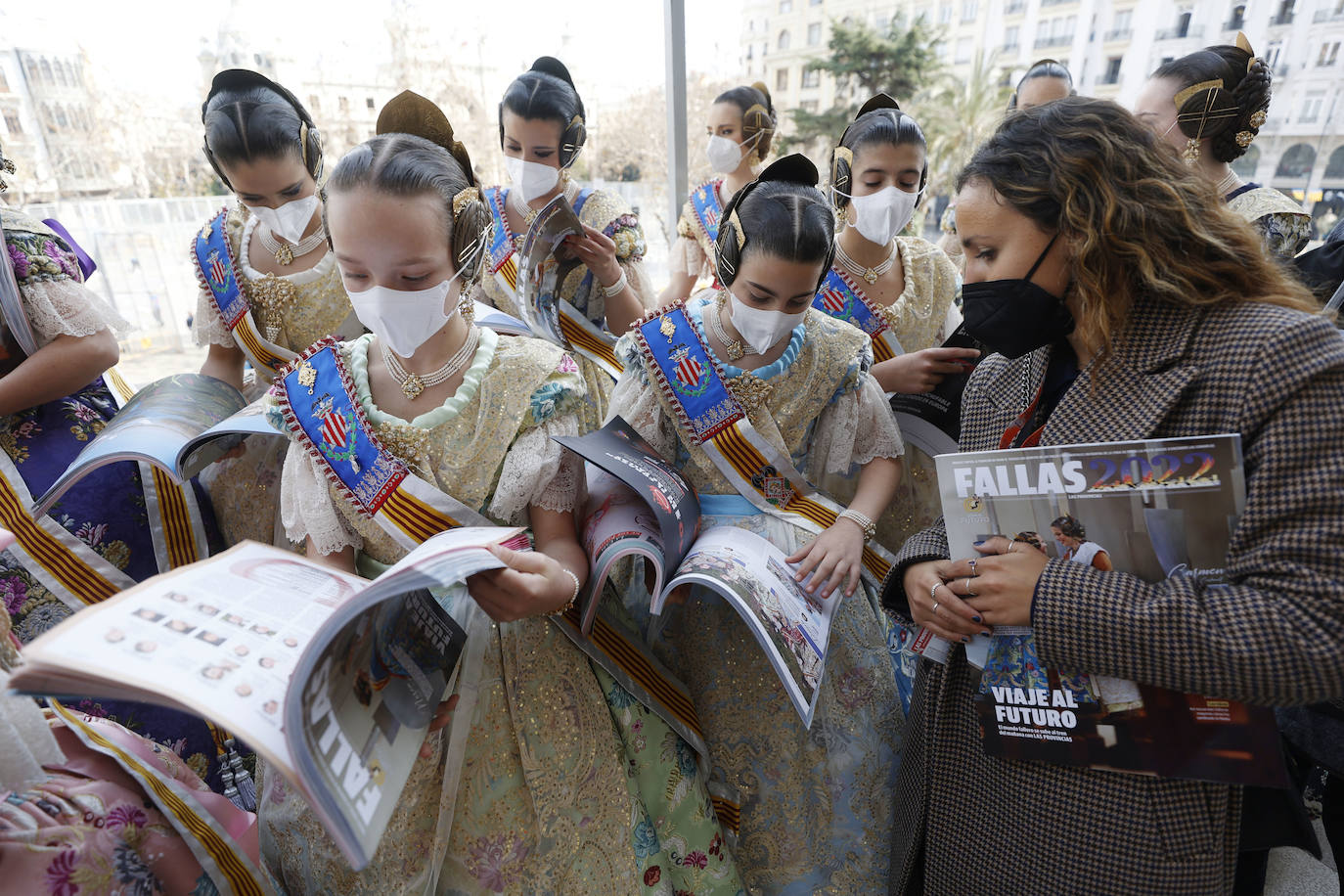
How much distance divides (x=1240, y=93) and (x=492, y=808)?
2630 mm

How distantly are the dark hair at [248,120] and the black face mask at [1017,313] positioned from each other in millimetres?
1536

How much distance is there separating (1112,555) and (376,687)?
0.97 meters

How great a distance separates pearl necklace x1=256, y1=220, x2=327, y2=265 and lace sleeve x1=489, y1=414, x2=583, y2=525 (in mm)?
1030

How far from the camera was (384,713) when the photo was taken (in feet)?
2.72

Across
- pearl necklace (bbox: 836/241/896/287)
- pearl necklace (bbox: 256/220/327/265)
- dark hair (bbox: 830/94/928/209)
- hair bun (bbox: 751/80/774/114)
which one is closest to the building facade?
hair bun (bbox: 751/80/774/114)

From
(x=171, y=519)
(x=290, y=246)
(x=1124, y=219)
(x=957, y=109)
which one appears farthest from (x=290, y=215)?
(x=957, y=109)

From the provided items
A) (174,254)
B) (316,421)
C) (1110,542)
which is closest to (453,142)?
(316,421)

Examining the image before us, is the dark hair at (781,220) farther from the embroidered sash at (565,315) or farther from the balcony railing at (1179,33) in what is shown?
the balcony railing at (1179,33)

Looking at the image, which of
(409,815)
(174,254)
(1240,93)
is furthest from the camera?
(174,254)

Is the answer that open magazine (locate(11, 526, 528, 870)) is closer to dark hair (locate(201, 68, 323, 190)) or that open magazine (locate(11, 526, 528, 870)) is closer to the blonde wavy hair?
the blonde wavy hair

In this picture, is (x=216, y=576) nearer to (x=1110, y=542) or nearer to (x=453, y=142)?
(x=453, y=142)

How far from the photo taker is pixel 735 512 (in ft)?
4.74

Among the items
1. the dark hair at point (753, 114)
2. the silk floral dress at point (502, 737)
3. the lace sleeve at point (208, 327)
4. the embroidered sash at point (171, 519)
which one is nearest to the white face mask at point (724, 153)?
the dark hair at point (753, 114)

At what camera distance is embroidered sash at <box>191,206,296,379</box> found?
178 cm
